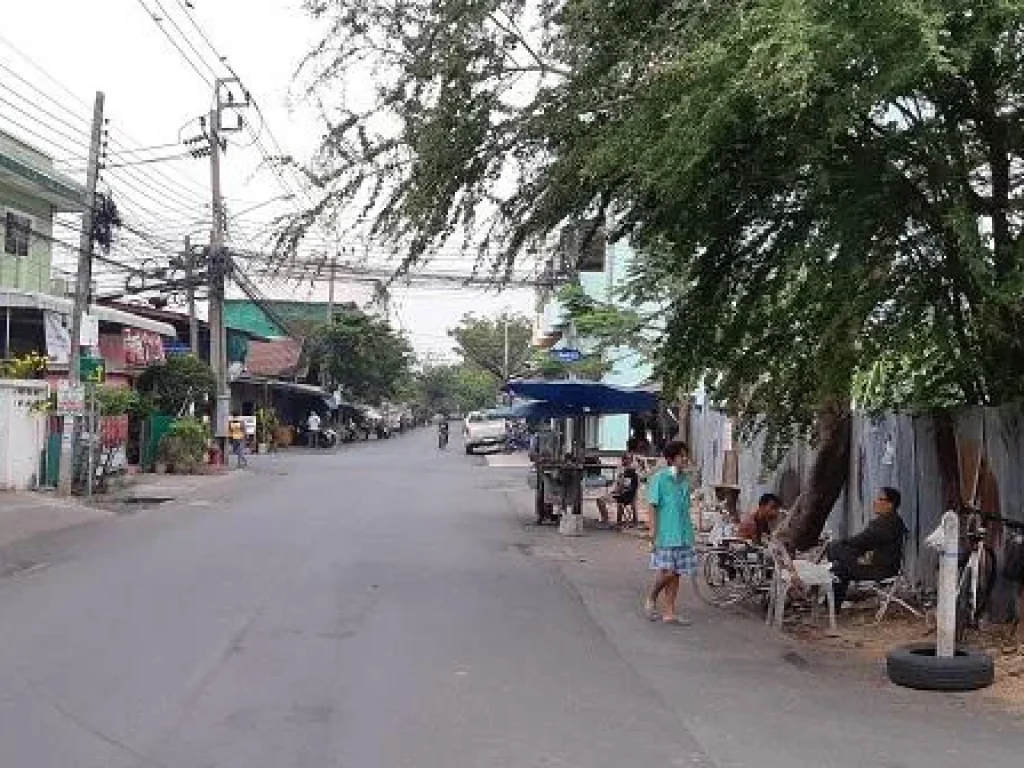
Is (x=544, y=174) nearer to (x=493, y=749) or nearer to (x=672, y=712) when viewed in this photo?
(x=672, y=712)

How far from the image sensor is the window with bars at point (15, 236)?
30703 mm

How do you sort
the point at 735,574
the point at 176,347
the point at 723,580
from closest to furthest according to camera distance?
the point at 735,574, the point at 723,580, the point at 176,347

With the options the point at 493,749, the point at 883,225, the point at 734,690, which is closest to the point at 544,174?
the point at 883,225

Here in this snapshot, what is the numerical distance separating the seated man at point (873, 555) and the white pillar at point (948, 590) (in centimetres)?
229

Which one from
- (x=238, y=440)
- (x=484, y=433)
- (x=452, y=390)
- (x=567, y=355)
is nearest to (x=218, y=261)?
(x=238, y=440)

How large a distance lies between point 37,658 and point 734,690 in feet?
15.1

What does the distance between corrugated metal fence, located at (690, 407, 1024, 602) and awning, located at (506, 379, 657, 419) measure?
4.21 meters

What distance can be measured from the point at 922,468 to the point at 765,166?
425 centimetres

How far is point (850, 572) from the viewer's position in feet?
38.2

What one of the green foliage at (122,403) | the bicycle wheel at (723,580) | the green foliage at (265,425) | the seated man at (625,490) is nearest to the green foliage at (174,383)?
the green foliage at (122,403)

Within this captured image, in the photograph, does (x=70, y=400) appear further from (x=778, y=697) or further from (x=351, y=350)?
(x=351, y=350)

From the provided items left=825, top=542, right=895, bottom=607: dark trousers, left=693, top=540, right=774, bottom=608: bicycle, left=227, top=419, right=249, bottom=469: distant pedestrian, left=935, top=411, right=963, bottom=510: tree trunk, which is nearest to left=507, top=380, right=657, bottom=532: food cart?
left=693, top=540, right=774, bottom=608: bicycle

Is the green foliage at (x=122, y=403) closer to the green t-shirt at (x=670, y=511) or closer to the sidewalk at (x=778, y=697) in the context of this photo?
the green t-shirt at (x=670, y=511)

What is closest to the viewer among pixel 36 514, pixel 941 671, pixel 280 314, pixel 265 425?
pixel 941 671
